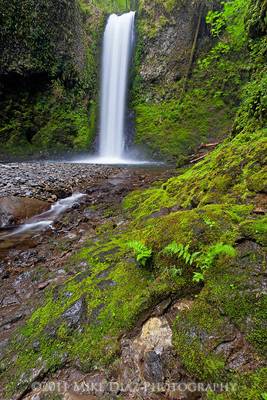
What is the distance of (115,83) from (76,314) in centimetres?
2070

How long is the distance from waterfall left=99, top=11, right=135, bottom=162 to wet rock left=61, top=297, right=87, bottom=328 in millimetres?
15944

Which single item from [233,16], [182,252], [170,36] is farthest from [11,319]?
[170,36]

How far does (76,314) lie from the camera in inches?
86.3

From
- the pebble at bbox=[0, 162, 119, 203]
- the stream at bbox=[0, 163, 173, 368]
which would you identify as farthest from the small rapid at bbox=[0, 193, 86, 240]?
the pebble at bbox=[0, 162, 119, 203]

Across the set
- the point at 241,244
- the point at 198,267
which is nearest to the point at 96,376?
the point at 198,267

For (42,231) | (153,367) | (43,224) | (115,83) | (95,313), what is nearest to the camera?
(153,367)

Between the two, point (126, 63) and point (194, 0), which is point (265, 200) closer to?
point (126, 63)

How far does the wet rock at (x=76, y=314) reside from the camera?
2.11 meters

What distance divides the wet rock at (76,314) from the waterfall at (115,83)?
52.3 ft

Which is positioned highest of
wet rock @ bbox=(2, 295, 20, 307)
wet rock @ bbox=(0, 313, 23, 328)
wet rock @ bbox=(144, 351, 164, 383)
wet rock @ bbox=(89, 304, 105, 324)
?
wet rock @ bbox=(144, 351, 164, 383)

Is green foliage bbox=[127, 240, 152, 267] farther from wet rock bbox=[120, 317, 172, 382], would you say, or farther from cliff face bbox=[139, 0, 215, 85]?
cliff face bbox=[139, 0, 215, 85]

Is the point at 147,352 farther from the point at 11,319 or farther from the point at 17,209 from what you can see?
the point at 17,209

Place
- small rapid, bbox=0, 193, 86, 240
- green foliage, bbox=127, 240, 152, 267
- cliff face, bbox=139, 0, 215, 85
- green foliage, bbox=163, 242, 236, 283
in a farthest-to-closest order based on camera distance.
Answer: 1. cliff face, bbox=139, 0, 215, 85
2. small rapid, bbox=0, 193, 86, 240
3. green foliage, bbox=127, 240, 152, 267
4. green foliage, bbox=163, 242, 236, 283

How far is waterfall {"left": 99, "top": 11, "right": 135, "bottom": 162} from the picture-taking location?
62.0ft
